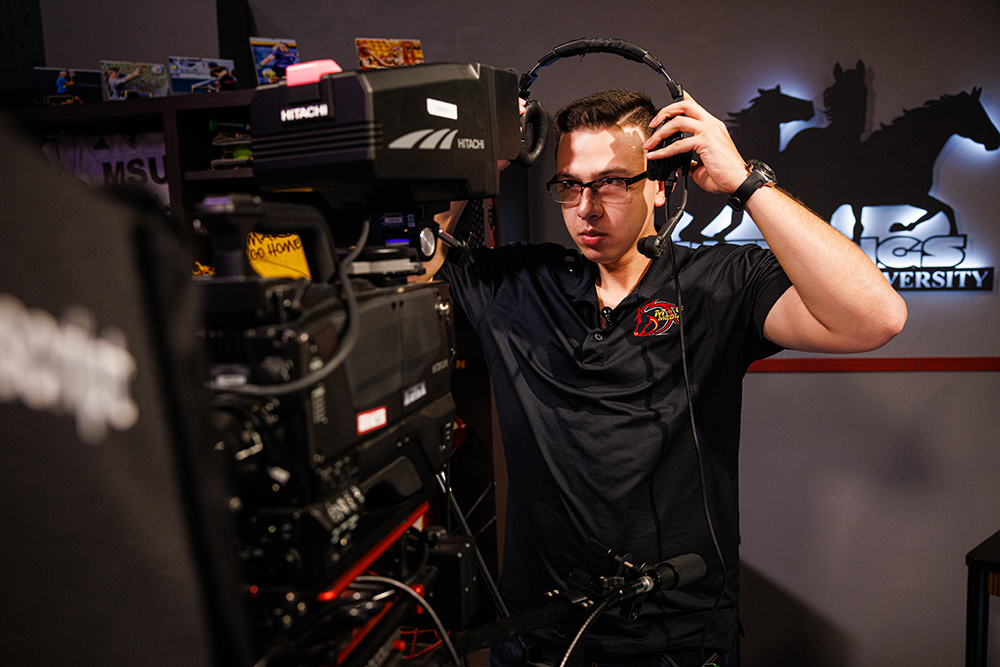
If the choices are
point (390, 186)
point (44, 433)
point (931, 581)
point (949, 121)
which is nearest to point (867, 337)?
point (390, 186)

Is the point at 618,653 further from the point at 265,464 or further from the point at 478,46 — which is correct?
the point at 478,46

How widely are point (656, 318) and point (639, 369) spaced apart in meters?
0.12

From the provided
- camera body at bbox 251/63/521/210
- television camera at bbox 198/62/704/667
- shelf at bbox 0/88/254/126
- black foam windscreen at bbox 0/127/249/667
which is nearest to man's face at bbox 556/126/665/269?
television camera at bbox 198/62/704/667

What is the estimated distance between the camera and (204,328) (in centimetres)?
51

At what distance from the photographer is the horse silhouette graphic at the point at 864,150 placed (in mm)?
2221

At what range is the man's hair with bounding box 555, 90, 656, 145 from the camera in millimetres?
1357

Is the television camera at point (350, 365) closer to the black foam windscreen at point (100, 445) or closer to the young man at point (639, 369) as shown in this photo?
the black foam windscreen at point (100, 445)

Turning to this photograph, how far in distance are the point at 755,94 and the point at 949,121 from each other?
0.69m

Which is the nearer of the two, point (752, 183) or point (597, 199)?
point (752, 183)

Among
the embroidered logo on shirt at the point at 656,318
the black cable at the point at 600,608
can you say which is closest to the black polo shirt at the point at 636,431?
the embroidered logo on shirt at the point at 656,318

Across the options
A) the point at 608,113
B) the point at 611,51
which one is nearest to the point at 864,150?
the point at 608,113

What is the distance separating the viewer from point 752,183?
1.10 m

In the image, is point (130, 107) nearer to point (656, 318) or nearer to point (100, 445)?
point (656, 318)

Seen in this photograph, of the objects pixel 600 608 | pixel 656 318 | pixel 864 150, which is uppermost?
pixel 864 150
